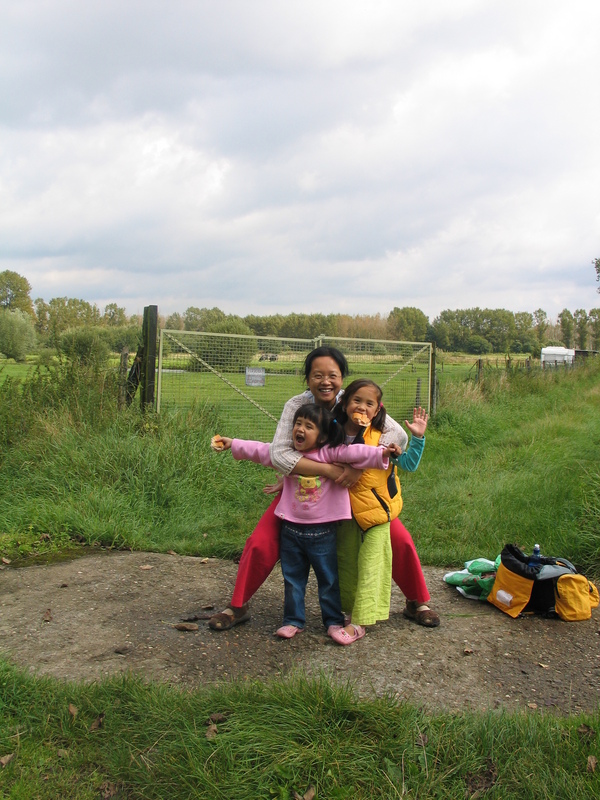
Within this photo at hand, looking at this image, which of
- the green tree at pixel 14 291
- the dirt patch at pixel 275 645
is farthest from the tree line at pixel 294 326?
the dirt patch at pixel 275 645

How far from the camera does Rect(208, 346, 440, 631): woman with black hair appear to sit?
386 cm

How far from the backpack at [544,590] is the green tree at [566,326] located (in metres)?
97.9

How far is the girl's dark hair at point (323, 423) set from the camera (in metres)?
3.85

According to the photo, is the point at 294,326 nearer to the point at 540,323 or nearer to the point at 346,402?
the point at 346,402

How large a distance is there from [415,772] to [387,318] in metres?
26.6

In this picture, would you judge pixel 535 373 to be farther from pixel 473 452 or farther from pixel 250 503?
pixel 250 503

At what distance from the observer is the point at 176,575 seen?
5.07 m

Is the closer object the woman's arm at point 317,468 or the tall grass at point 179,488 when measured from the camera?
the woman's arm at point 317,468

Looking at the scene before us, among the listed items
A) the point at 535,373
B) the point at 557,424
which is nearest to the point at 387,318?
the point at 535,373

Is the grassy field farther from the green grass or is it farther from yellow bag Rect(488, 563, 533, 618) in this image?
yellow bag Rect(488, 563, 533, 618)

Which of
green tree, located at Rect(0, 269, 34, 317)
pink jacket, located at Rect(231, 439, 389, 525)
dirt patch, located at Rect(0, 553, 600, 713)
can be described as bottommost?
dirt patch, located at Rect(0, 553, 600, 713)

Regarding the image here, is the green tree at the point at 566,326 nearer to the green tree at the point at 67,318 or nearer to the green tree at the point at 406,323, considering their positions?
the green tree at the point at 406,323

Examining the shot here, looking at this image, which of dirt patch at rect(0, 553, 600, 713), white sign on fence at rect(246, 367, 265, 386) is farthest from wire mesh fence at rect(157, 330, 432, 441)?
dirt patch at rect(0, 553, 600, 713)

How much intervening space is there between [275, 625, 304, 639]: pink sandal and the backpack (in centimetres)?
152
